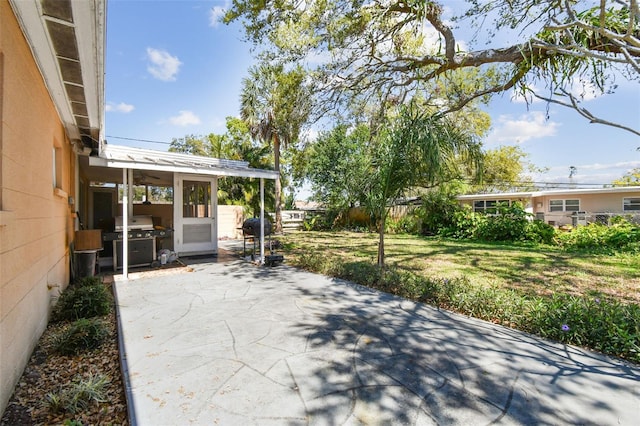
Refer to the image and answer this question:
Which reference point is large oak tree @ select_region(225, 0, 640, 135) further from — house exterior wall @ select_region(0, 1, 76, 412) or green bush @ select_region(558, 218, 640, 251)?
→ green bush @ select_region(558, 218, 640, 251)

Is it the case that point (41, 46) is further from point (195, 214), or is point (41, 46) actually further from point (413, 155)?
point (195, 214)

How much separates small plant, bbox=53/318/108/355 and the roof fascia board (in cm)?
289

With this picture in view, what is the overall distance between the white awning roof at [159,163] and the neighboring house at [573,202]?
13514 mm

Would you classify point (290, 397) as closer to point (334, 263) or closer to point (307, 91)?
point (334, 263)

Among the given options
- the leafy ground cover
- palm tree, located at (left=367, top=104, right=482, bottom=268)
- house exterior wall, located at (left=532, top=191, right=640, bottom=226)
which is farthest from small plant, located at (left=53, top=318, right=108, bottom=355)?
house exterior wall, located at (left=532, top=191, right=640, bottom=226)

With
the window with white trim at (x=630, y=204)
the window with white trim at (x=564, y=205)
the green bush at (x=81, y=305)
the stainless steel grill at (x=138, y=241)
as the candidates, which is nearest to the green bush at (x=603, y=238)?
the window with white trim at (x=630, y=204)

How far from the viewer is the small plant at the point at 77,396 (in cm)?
221

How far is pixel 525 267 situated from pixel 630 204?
15880mm

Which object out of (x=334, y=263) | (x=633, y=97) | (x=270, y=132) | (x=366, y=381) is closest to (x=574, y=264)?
(x=633, y=97)

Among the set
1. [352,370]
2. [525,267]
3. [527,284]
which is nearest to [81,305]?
[352,370]

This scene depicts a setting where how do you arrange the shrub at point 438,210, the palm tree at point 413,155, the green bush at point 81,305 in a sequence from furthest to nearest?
the shrub at point 438,210
the palm tree at point 413,155
the green bush at point 81,305

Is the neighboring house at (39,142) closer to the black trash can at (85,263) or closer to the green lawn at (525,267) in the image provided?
the black trash can at (85,263)

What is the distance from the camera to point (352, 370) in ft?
8.84

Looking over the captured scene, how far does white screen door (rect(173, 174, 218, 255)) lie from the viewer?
8.21m
